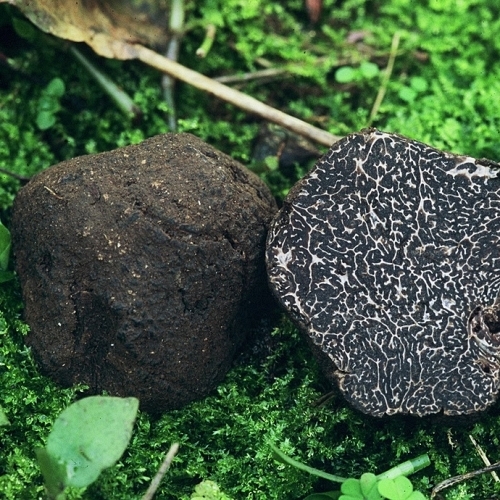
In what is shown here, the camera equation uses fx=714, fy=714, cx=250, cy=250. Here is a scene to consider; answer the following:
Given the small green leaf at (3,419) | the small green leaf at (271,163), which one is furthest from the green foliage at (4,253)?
the small green leaf at (271,163)

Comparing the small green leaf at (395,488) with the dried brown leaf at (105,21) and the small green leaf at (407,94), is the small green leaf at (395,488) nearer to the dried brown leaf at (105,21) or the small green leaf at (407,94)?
A: the small green leaf at (407,94)

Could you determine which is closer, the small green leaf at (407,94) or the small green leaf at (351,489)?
→ the small green leaf at (351,489)

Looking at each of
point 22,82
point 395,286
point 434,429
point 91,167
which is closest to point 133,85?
point 22,82

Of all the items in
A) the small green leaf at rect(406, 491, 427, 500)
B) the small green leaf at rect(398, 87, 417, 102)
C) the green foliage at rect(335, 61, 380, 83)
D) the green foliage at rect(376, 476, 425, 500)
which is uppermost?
the green foliage at rect(335, 61, 380, 83)

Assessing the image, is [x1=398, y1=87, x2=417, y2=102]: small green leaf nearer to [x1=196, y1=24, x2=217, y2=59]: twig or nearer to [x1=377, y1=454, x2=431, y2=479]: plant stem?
[x1=196, y1=24, x2=217, y2=59]: twig

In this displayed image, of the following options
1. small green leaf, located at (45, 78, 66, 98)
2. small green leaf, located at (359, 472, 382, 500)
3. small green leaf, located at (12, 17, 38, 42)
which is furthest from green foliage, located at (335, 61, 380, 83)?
small green leaf, located at (359, 472, 382, 500)

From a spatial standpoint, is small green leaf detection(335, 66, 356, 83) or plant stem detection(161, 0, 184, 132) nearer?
plant stem detection(161, 0, 184, 132)

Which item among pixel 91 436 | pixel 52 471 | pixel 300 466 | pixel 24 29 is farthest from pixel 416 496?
pixel 24 29
